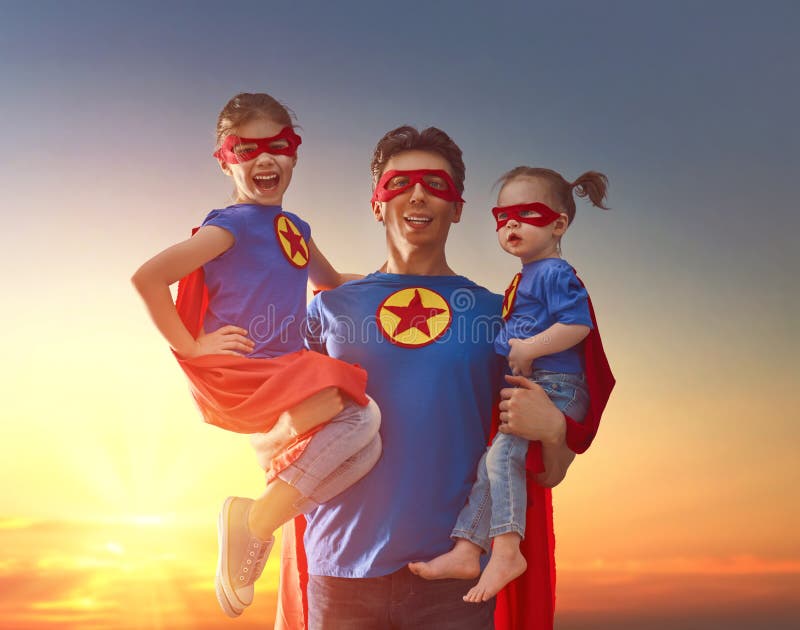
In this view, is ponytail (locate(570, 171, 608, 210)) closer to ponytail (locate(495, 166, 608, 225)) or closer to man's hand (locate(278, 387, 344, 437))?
ponytail (locate(495, 166, 608, 225))

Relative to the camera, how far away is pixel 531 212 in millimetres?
3727

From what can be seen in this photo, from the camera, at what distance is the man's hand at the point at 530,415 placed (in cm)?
340

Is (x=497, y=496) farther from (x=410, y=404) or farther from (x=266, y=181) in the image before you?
(x=266, y=181)

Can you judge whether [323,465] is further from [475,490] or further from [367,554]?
[475,490]

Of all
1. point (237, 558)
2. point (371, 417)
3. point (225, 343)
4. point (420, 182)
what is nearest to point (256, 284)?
point (225, 343)

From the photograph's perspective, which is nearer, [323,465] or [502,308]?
[323,465]

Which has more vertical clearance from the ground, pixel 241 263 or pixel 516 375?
pixel 241 263

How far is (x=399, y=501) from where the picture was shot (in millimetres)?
3312

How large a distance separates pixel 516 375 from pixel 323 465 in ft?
3.06

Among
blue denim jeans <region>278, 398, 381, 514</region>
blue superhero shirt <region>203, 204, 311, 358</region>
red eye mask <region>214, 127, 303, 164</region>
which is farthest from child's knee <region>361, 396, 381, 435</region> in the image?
red eye mask <region>214, 127, 303, 164</region>

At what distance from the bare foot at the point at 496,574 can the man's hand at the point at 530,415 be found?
0.47 m

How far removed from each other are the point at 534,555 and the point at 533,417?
69 centimetres

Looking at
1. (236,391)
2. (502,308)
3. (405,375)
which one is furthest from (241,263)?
(502,308)

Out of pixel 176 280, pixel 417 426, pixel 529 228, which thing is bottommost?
pixel 417 426
